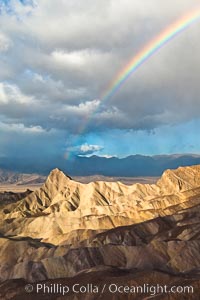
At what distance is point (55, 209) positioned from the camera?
168 metres

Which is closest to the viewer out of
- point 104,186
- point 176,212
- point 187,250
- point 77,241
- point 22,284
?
point 22,284

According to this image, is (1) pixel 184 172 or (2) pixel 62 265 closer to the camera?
(2) pixel 62 265

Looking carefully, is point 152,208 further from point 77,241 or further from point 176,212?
point 77,241

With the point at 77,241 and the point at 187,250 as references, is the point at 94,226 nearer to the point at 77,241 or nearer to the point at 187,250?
the point at 77,241

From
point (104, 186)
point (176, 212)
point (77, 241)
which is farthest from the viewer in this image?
point (104, 186)

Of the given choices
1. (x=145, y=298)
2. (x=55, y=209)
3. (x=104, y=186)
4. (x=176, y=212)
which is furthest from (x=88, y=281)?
(x=104, y=186)

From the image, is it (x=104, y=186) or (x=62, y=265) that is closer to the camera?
(x=62, y=265)

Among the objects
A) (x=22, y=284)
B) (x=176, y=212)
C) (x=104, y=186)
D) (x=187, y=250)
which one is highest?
(x=104, y=186)

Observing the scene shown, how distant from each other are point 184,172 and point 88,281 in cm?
11378

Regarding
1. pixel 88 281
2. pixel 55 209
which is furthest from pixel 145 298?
pixel 55 209

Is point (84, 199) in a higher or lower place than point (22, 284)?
higher

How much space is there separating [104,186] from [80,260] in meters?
97.3

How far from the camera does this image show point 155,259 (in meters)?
81.4

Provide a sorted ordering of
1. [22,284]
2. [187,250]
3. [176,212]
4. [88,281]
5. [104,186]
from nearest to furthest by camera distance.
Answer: [88,281] < [22,284] < [187,250] < [176,212] < [104,186]
